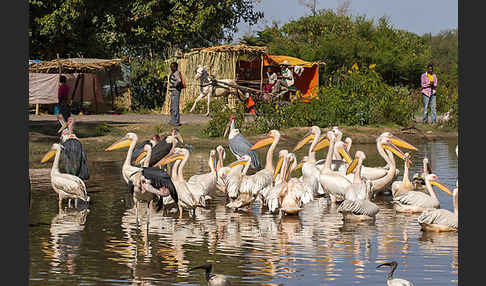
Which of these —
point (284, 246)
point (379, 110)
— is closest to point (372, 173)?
point (284, 246)

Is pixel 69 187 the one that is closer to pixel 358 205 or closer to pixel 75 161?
pixel 75 161

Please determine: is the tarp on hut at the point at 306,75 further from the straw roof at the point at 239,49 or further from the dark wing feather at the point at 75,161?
the dark wing feather at the point at 75,161

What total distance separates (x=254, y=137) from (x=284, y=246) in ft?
43.4

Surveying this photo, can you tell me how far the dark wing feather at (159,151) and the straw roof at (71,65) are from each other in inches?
676

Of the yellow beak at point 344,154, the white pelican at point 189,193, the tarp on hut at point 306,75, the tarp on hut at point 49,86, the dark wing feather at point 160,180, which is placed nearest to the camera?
the dark wing feather at point 160,180

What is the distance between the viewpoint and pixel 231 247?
968 centimetres

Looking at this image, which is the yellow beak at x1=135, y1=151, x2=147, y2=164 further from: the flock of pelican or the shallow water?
the shallow water

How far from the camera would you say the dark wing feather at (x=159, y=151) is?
14.0 meters

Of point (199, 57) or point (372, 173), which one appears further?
point (199, 57)

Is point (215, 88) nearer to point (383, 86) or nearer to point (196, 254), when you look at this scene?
point (383, 86)

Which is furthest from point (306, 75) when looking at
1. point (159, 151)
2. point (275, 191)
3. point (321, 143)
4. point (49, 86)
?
point (275, 191)

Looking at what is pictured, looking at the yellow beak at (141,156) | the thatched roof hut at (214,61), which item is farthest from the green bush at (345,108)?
the yellow beak at (141,156)

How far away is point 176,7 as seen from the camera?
34.0 meters

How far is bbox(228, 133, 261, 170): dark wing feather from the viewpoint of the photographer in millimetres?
15008
